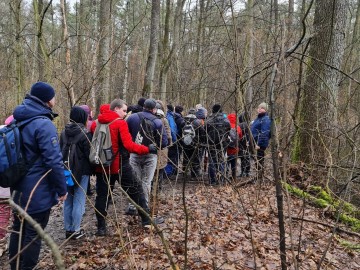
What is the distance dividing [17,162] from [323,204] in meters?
5.38

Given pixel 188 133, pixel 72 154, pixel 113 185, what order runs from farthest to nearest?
pixel 188 133, pixel 113 185, pixel 72 154

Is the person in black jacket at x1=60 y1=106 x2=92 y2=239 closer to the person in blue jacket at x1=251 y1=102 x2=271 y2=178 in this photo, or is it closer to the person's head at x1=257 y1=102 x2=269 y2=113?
the person in blue jacket at x1=251 y1=102 x2=271 y2=178

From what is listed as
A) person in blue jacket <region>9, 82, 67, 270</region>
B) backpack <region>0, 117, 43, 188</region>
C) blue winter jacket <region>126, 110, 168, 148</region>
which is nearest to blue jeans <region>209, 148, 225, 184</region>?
blue winter jacket <region>126, 110, 168, 148</region>

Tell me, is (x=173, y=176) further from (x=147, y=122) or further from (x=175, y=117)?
(x=147, y=122)

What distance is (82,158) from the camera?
4688 millimetres

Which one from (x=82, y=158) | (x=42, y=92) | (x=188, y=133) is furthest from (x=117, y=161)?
(x=188, y=133)

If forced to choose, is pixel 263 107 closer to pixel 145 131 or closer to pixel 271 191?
pixel 271 191

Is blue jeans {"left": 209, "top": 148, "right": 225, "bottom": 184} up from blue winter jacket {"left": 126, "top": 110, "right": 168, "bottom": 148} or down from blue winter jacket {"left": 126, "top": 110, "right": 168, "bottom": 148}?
Result: down

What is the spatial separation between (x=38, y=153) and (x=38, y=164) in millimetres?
112

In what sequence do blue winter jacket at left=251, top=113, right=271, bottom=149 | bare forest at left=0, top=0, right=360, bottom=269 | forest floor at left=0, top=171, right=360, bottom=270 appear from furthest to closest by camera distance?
blue winter jacket at left=251, top=113, right=271, bottom=149, forest floor at left=0, top=171, right=360, bottom=270, bare forest at left=0, top=0, right=360, bottom=269

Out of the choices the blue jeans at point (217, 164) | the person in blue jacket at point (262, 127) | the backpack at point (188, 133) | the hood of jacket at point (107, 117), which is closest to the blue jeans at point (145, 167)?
the blue jeans at point (217, 164)

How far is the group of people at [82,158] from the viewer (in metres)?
3.40

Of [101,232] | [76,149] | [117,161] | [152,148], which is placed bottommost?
[101,232]

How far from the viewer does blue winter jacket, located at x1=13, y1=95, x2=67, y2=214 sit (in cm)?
339
